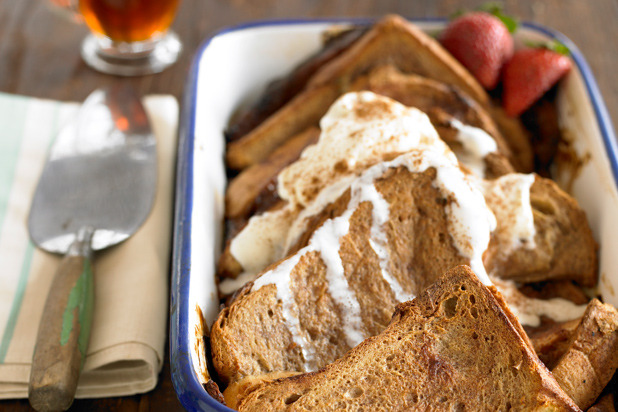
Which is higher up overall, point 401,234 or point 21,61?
point 401,234

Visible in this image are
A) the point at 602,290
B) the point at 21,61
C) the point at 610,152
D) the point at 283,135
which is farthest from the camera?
the point at 21,61

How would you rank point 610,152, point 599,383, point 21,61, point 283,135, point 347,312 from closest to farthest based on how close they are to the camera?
point 599,383 < point 347,312 < point 610,152 < point 283,135 < point 21,61

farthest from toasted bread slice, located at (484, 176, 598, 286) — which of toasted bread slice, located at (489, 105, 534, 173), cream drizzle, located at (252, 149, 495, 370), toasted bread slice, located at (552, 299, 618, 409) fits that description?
toasted bread slice, located at (489, 105, 534, 173)

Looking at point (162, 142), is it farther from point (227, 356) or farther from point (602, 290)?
point (602, 290)

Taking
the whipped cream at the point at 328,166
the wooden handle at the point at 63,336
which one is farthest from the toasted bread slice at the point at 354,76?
the wooden handle at the point at 63,336

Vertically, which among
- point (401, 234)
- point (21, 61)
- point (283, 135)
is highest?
point (401, 234)

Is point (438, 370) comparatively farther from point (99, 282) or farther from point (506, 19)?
point (506, 19)

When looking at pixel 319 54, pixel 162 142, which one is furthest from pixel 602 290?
pixel 162 142

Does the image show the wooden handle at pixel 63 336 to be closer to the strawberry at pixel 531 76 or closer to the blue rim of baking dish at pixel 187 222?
the blue rim of baking dish at pixel 187 222
